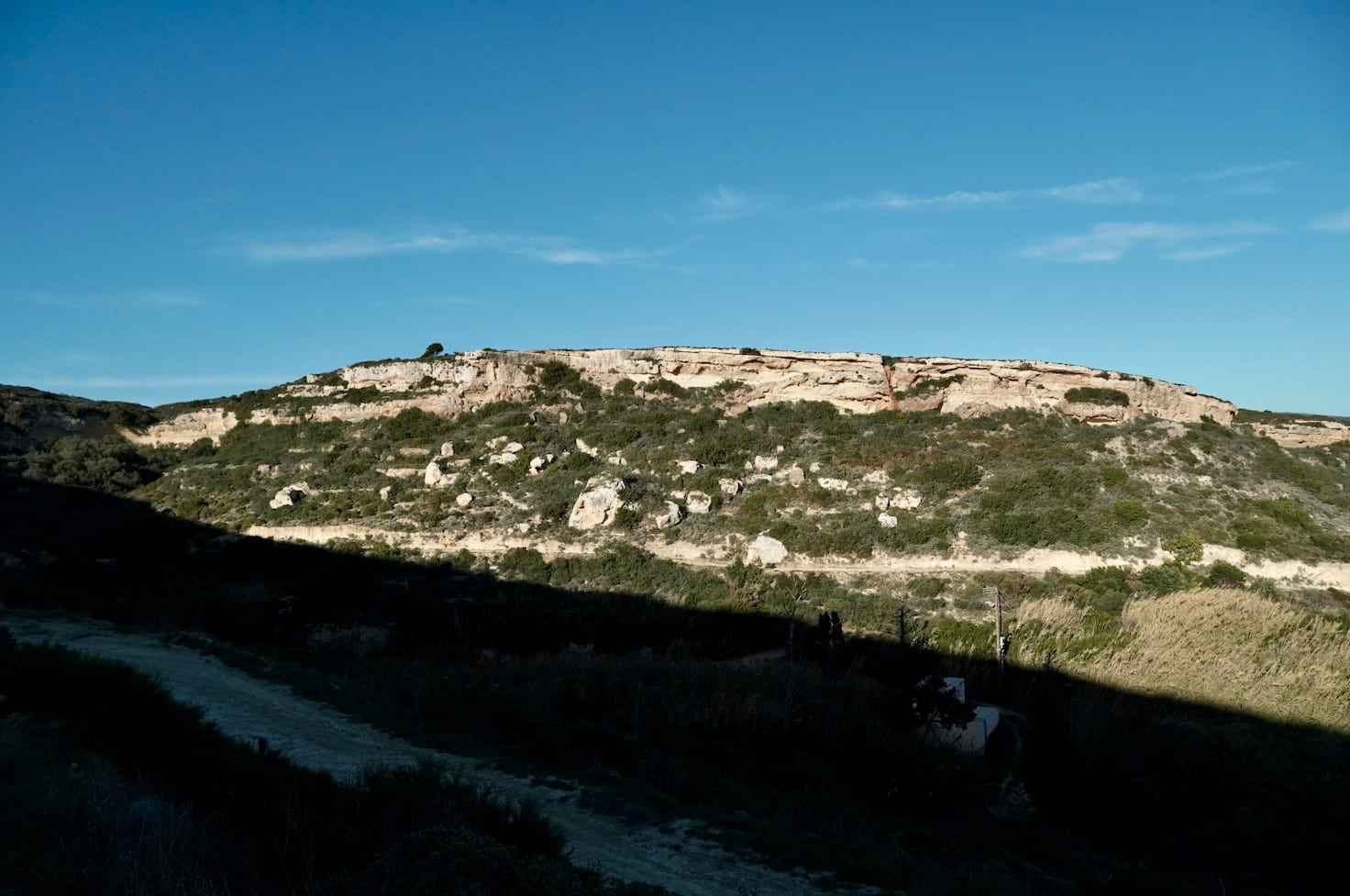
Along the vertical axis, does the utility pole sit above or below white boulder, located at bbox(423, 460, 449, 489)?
below

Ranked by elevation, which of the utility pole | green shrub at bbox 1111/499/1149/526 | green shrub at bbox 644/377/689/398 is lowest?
the utility pole

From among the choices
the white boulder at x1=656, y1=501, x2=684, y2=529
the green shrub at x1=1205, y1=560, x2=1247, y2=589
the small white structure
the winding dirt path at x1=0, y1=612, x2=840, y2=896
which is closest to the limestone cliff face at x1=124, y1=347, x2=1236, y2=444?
the white boulder at x1=656, y1=501, x2=684, y2=529

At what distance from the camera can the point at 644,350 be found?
42.5m

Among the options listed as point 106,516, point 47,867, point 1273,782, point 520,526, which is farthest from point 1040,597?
point 106,516

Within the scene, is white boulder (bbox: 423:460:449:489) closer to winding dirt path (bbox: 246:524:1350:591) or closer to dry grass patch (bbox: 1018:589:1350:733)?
winding dirt path (bbox: 246:524:1350:591)

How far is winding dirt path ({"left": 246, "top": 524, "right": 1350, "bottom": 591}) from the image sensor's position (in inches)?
969

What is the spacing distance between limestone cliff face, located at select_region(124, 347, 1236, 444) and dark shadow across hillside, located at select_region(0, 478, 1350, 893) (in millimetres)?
19153

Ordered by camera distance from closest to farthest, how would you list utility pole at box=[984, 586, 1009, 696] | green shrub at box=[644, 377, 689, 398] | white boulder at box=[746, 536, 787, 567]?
utility pole at box=[984, 586, 1009, 696] < white boulder at box=[746, 536, 787, 567] < green shrub at box=[644, 377, 689, 398]

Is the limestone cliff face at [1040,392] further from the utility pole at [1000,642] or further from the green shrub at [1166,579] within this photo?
the utility pole at [1000,642]

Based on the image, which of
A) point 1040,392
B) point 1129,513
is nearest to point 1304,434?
point 1040,392

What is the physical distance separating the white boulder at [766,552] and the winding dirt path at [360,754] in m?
16.6

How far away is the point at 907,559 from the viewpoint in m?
25.6

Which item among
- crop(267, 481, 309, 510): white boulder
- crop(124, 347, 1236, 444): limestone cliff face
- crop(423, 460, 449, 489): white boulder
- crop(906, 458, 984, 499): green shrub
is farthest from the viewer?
crop(124, 347, 1236, 444): limestone cliff face

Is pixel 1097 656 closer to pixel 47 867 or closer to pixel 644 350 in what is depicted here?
pixel 47 867
